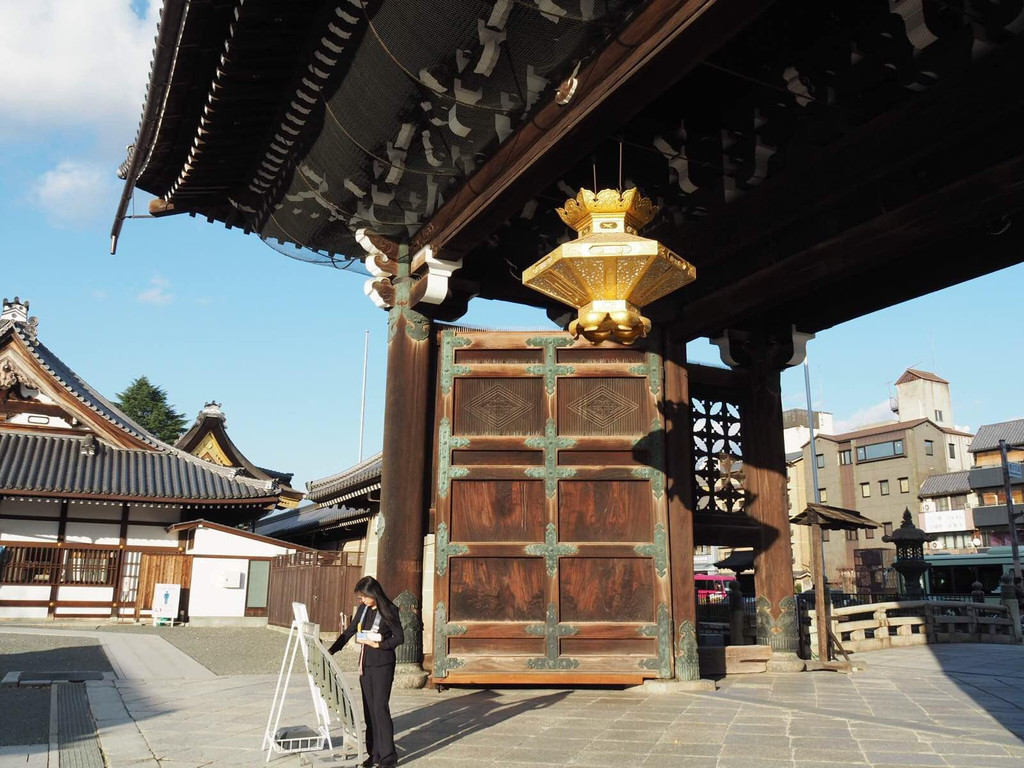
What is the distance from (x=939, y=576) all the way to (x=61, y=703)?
48.2 meters

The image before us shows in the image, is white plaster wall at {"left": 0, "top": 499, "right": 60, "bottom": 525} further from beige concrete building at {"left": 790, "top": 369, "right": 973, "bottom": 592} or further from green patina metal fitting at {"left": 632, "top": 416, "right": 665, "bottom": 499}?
→ beige concrete building at {"left": 790, "top": 369, "right": 973, "bottom": 592}

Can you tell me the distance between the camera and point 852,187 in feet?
23.0

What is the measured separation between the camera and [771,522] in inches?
403

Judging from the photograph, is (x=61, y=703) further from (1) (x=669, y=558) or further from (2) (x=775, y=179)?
(2) (x=775, y=179)

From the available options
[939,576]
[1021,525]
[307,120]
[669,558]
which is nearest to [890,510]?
→ [939,576]

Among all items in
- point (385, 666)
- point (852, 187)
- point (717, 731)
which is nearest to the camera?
point (385, 666)

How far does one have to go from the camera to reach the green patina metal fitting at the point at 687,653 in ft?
27.9

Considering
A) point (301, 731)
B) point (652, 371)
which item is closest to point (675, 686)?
point (652, 371)

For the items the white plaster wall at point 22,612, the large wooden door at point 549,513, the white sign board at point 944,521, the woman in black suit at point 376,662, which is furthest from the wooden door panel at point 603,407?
the white sign board at point 944,521

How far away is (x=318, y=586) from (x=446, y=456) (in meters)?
12.4

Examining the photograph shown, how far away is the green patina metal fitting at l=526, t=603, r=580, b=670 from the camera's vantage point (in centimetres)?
828

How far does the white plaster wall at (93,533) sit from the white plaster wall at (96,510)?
219mm

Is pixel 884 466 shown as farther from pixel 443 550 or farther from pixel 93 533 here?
pixel 443 550

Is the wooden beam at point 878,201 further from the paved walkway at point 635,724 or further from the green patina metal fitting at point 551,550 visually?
the paved walkway at point 635,724
